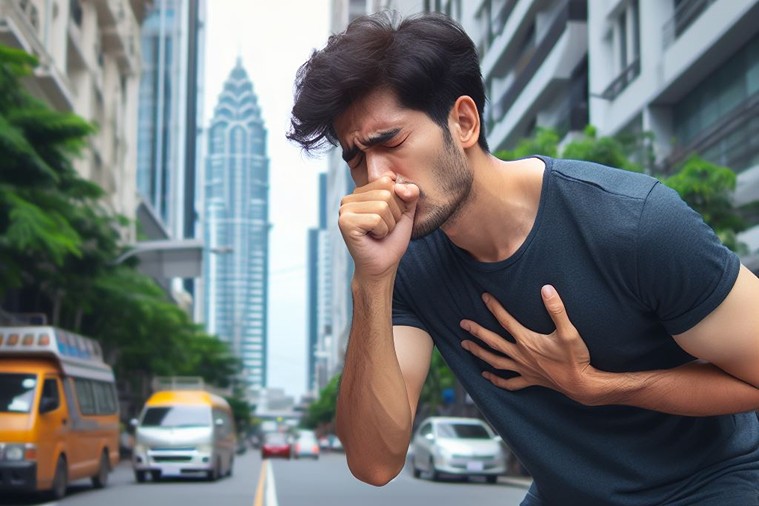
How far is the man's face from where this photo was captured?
84.7 inches

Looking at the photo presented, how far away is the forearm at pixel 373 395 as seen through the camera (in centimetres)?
217

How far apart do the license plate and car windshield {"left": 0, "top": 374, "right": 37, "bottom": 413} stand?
890 cm

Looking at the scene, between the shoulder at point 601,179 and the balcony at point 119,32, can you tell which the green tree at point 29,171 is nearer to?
the shoulder at point 601,179

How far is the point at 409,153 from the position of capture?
7.07 feet

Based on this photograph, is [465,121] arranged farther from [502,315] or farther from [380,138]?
[502,315]

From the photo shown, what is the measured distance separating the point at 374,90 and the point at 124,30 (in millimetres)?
49974

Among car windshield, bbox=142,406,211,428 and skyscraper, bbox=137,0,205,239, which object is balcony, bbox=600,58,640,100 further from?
skyscraper, bbox=137,0,205,239

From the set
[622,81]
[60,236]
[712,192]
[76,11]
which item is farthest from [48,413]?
[76,11]

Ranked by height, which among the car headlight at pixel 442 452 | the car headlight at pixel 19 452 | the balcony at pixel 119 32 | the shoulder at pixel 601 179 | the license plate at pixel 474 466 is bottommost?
the license plate at pixel 474 466

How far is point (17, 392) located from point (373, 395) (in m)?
14.5

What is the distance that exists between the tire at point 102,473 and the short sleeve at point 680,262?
1833 centimetres

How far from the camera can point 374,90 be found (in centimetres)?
220

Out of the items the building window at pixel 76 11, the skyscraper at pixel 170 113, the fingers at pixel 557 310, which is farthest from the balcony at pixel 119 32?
the skyscraper at pixel 170 113

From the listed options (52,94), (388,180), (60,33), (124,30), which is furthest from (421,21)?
(124,30)
